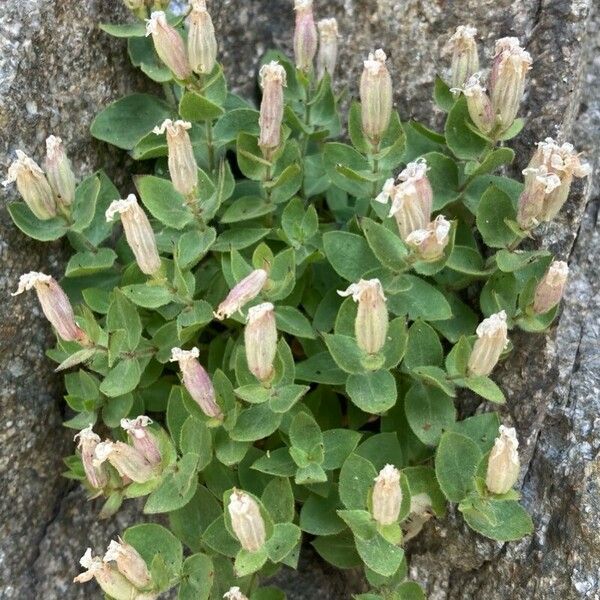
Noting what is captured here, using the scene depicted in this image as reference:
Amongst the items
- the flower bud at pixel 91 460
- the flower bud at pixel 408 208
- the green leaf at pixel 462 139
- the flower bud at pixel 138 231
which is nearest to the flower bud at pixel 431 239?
the flower bud at pixel 408 208

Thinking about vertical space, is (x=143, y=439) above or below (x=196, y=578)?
above

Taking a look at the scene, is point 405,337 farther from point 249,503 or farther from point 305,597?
point 305,597

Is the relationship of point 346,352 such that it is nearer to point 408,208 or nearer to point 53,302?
point 408,208

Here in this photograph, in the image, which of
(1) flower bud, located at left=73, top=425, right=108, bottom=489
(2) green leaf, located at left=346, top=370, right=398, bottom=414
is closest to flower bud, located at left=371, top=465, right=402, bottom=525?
(2) green leaf, located at left=346, top=370, right=398, bottom=414

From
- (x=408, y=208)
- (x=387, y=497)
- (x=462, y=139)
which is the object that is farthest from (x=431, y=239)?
(x=387, y=497)

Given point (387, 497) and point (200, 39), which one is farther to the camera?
point (200, 39)
